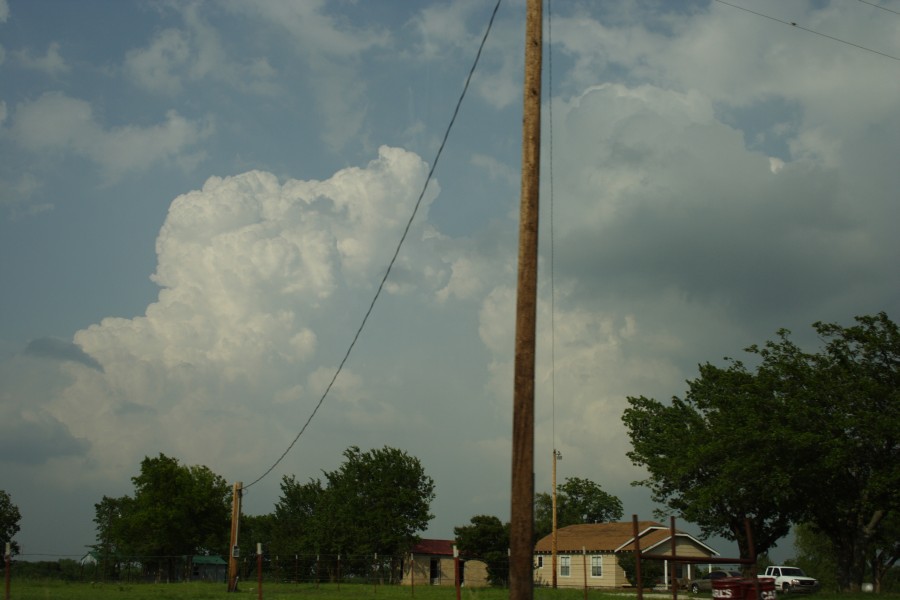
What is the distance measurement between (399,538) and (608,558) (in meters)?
18.5

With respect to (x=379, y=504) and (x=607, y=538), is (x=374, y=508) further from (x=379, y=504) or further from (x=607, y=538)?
(x=607, y=538)

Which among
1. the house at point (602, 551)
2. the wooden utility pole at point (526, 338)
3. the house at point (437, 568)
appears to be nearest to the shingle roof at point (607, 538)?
the house at point (602, 551)

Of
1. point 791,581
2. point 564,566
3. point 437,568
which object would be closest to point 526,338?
point 791,581

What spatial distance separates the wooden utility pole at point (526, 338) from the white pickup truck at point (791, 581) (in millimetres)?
45859

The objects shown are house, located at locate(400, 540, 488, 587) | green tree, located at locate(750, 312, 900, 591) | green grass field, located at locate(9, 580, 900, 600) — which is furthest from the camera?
house, located at locate(400, 540, 488, 587)

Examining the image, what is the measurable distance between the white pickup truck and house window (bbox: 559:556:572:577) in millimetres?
18551

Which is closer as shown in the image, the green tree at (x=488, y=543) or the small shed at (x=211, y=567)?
the green tree at (x=488, y=543)

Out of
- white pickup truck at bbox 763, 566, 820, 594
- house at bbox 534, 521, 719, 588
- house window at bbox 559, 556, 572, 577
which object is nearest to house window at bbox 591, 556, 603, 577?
house at bbox 534, 521, 719, 588

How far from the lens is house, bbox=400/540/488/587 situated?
72.9 m

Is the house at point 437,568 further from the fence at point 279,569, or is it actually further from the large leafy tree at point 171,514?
the large leafy tree at point 171,514

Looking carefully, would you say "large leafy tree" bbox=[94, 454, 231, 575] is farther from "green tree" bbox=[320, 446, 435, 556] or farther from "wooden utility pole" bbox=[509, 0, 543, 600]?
"wooden utility pole" bbox=[509, 0, 543, 600]

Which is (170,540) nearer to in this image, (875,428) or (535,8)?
(875,428)

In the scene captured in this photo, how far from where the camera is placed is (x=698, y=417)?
175 ft

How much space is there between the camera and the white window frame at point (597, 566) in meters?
65.8
